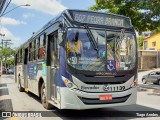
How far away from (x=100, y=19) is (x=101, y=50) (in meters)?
1.03

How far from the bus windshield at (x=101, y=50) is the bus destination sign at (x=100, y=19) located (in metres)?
0.32

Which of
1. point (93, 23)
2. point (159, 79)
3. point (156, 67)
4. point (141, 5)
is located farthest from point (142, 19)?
point (156, 67)

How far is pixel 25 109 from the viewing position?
37.2 ft

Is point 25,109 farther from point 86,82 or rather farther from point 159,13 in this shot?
point 159,13

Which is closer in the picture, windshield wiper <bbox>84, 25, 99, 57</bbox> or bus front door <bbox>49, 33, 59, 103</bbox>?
windshield wiper <bbox>84, 25, 99, 57</bbox>

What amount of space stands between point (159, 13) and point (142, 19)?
206cm

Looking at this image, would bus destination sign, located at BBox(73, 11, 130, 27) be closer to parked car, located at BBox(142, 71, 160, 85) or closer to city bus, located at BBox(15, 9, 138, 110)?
city bus, located at BBox(15, 9, 138, 110)

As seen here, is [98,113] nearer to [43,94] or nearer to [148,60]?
[43,94]

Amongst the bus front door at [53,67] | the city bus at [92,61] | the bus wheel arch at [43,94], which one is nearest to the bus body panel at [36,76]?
the bus wheel arch at [43,94]

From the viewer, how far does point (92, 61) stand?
8711mm

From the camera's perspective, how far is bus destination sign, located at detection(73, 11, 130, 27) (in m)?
8.97

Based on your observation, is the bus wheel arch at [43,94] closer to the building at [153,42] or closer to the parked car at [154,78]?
the parked car at [154,78]

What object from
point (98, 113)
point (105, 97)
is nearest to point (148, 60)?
point (98, 113)

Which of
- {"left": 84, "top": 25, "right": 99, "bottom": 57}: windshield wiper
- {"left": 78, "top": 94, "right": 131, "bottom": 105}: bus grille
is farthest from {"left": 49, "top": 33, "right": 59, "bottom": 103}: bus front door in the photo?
{"left": 84, "top": 25, "right": 99, "bottom": 57}: windshield wiper
